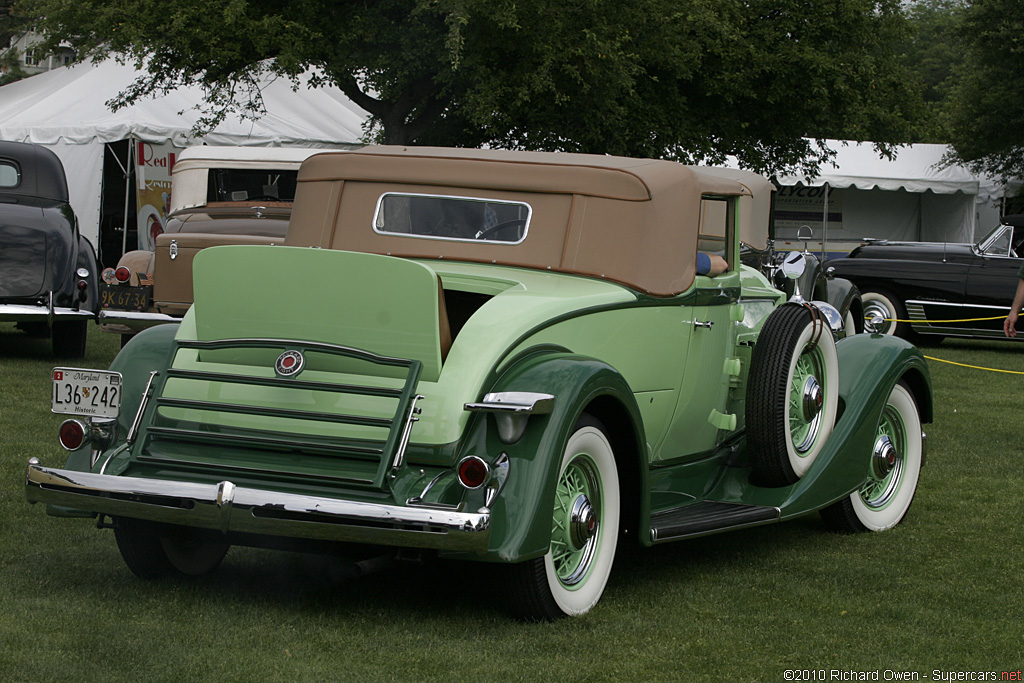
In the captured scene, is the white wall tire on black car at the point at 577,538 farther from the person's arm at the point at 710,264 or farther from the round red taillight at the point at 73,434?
the round red taillight at the point at 73,434

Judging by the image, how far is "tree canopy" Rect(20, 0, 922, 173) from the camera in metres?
15.5

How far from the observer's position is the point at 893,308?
16.2m

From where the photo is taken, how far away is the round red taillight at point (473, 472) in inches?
150

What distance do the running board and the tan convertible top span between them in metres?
0.89

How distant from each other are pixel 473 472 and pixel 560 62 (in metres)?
12.9

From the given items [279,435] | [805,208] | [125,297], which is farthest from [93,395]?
[805,208]

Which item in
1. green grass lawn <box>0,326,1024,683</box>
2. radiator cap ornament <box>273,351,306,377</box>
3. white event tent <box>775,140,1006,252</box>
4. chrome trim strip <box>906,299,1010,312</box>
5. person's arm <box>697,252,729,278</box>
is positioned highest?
white event tent <box>775,140,1006,252</box>

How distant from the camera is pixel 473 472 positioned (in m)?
3.81

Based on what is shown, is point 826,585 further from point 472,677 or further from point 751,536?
point 472,677

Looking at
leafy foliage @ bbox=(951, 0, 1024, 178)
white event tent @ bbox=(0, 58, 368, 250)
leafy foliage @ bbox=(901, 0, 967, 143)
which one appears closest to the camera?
white event tent @ bbox=(0, 58, 368, 250)

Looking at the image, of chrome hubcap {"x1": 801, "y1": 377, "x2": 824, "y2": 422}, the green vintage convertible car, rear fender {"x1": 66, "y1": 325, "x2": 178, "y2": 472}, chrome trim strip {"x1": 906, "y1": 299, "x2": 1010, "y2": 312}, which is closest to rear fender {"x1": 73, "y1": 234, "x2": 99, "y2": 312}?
the green vintage convertible car

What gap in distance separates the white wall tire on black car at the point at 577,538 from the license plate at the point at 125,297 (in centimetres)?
729

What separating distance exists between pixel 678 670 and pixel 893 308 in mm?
13406

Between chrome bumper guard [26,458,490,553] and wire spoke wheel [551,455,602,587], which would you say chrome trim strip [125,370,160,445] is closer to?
chrome bumper guard [26,458,490,553]
